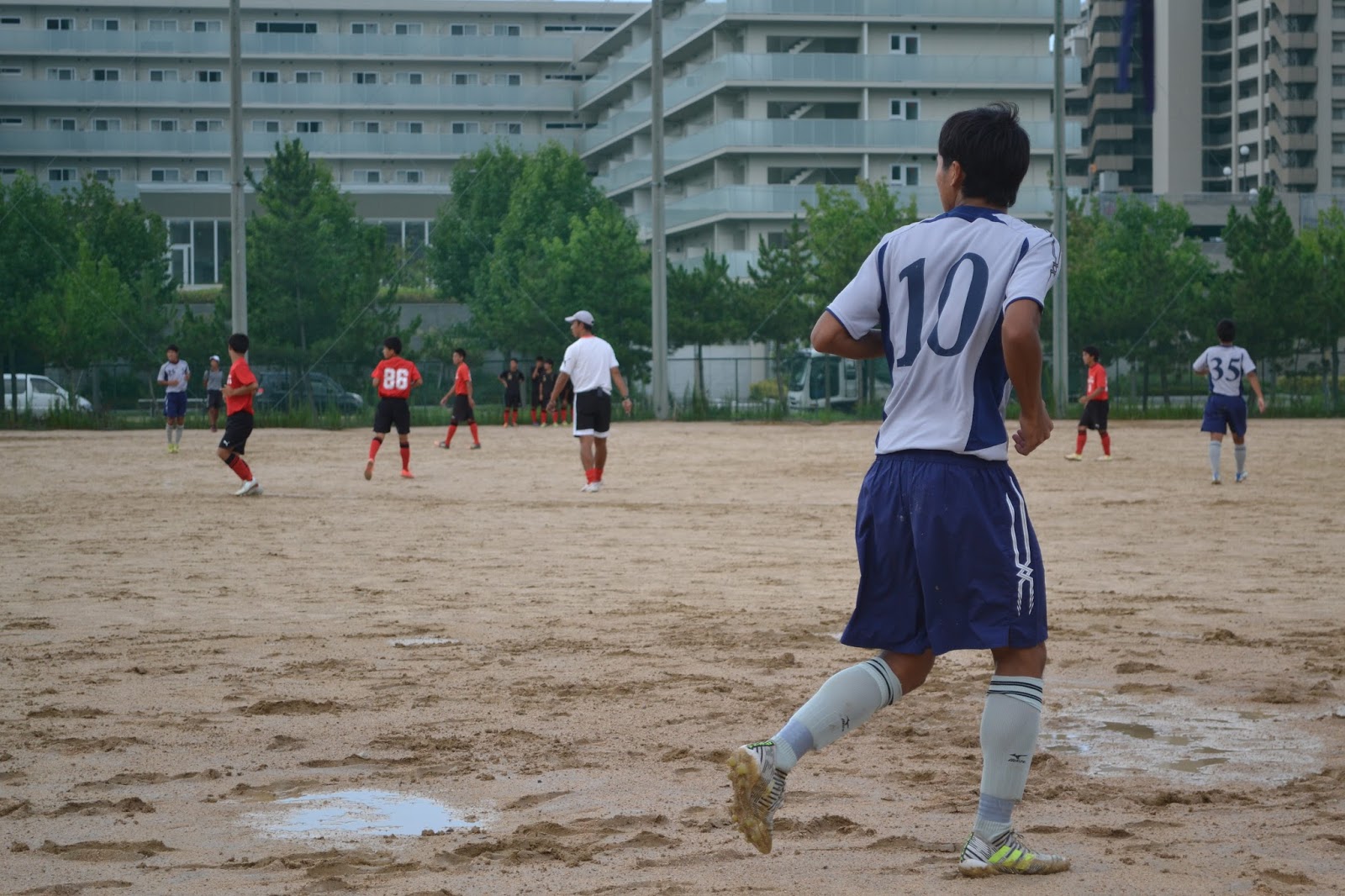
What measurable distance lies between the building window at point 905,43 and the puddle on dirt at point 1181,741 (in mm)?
69391

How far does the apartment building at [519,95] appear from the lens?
236 feet

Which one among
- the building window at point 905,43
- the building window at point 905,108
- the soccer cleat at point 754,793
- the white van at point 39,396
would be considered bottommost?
the soccer cleat at point 754,793

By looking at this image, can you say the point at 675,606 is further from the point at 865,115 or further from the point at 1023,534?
the point at 865,115

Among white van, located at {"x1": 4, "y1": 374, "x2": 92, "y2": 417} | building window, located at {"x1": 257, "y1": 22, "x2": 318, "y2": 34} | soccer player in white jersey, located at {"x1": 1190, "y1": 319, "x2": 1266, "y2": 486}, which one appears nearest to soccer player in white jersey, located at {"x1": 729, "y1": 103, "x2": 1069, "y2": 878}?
soccer player in white jersey, located at {"x1": 1190, "y1": 319, "x2": 1266, "y2": 486}

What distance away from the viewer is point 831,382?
5038 centimetres

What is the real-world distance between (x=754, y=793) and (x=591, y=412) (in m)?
15.1

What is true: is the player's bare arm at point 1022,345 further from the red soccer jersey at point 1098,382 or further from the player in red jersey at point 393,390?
the red soccer jersey at point 1098,382

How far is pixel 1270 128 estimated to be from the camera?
361 ft

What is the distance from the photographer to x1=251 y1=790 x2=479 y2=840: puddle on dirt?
487cm

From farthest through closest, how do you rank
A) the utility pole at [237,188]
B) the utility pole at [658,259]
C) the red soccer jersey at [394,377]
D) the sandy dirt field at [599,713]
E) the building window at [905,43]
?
the building window at [905,43], the utility pole at [658,259], the utility pole at [237,188], the red soccer jersey at [394,377], the sandy dirt field at [599,713]

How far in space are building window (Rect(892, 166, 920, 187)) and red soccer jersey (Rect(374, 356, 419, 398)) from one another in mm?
53375

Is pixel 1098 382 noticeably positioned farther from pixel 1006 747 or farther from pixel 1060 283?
pixel 1006 747

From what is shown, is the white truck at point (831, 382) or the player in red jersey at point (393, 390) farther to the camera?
the white truck at point (831, 382)

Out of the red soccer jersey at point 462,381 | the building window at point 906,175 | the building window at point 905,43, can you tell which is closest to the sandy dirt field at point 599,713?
the red soccer jersey at point 462,381
